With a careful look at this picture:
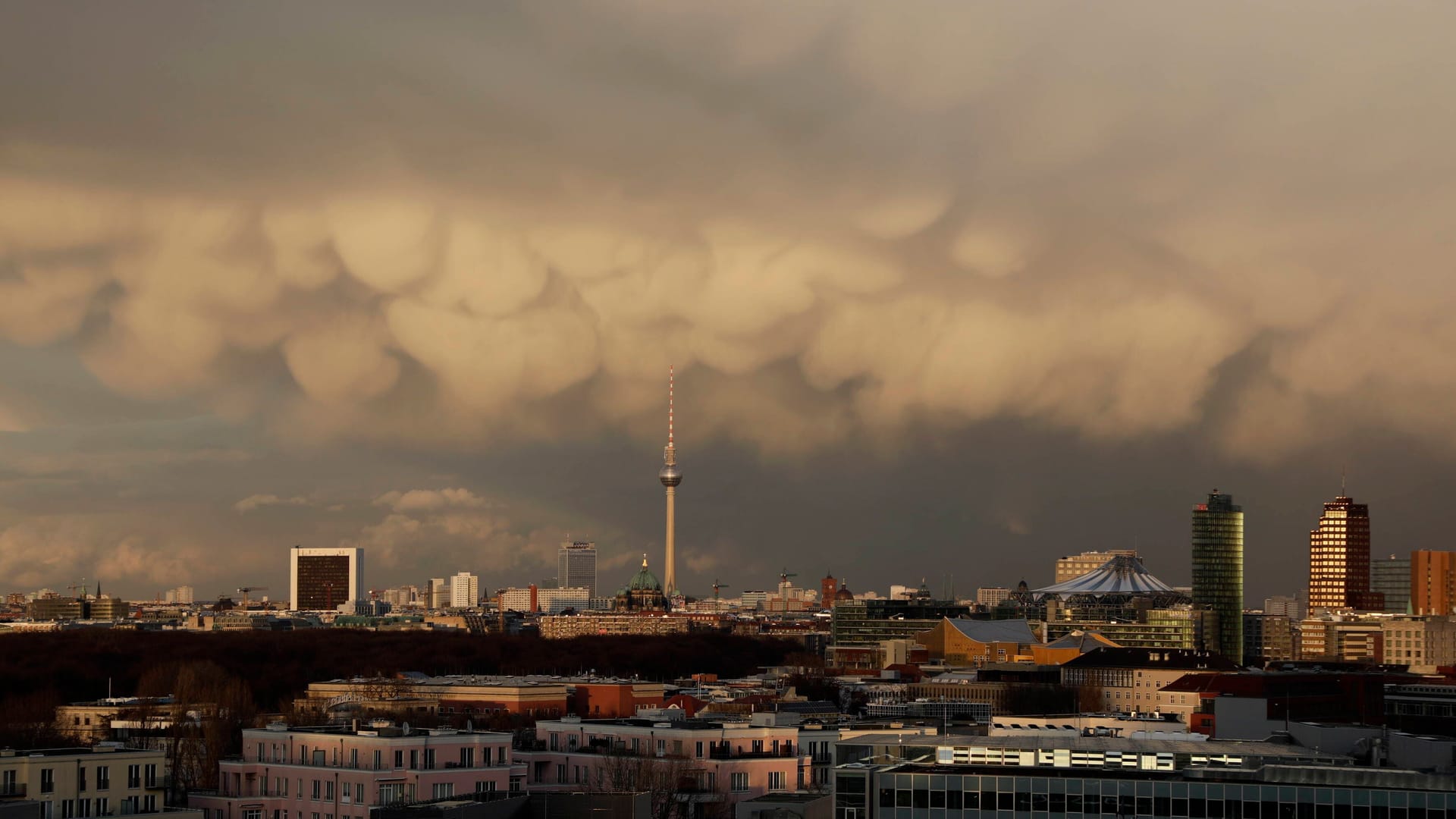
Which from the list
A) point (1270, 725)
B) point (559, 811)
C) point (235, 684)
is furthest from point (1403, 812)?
point (235, 684)

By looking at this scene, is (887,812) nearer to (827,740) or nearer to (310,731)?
(310,731)

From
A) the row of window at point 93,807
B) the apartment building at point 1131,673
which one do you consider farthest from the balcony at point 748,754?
the apartment building at point 1131,673

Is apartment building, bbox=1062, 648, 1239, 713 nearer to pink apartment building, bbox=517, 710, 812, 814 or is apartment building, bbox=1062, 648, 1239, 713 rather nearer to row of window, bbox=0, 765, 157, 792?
pink apartment building, bbox=517, 710, 812, 814

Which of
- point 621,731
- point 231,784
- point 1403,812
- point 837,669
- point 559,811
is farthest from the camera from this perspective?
point 837,669

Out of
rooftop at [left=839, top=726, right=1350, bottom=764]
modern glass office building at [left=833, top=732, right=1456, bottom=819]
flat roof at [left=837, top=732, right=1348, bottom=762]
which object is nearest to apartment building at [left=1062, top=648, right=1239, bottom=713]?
flat roof at [left=837, top=732, right=1348, bottom=762]

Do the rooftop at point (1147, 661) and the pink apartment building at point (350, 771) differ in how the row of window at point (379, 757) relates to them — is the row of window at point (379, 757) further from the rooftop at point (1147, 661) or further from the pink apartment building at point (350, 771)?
the rooftop at point (1147, 661)

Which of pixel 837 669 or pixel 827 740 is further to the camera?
pixel 837 669
